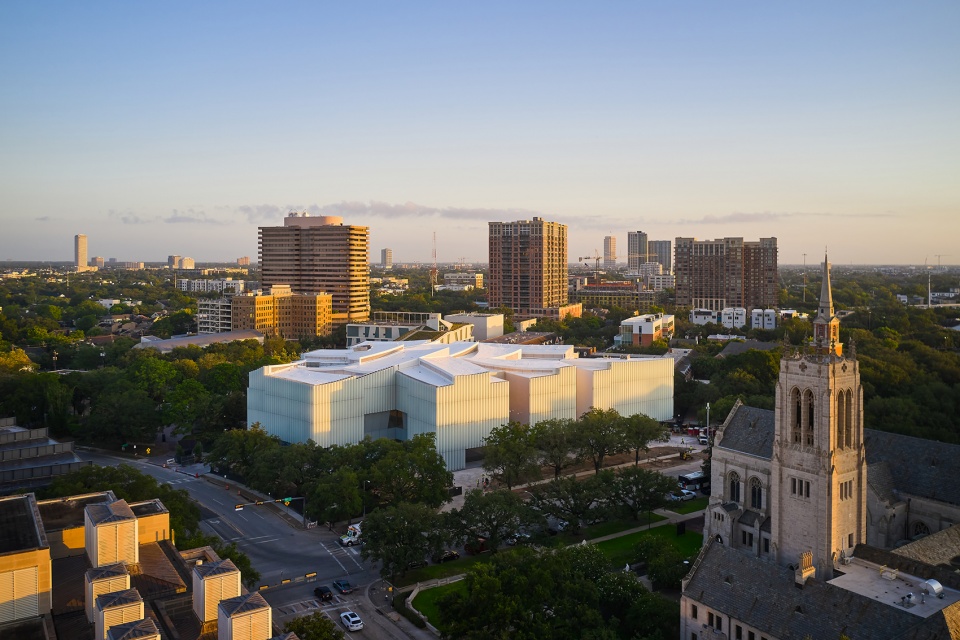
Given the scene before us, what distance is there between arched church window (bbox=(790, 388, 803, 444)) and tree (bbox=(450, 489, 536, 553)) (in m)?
19.6

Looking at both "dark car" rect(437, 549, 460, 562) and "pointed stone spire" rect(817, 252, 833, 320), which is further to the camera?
"dark car" rect(437, 549, 460, 562)

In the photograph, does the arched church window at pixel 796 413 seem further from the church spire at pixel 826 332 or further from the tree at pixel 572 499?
the tree at pixel 572 499

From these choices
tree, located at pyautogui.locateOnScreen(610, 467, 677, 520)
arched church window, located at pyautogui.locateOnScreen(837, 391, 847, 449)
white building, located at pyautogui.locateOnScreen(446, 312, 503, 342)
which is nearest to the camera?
arched church window, located at pyautogui.locateOnScreen(837, 391, 847, 449)

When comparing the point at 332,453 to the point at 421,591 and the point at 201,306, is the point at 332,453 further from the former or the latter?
the point at 201,306

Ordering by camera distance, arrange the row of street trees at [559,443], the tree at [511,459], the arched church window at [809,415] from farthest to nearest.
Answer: the row of street trees at [559,443] < the tree at [511,459] < the arched church window at [809,415]

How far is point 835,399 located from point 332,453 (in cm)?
4308

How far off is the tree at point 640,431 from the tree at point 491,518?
25.0 m

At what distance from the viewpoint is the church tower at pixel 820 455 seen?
45469 mm

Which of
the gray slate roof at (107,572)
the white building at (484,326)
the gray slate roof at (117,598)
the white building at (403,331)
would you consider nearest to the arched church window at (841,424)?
the gray slate roof at (117,598)

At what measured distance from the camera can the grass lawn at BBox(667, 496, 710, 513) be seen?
68688 mm

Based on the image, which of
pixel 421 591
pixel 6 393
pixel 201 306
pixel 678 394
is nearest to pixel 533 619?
pixel 421 591

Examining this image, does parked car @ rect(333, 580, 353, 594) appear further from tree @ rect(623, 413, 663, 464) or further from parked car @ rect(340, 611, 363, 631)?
tree @ rect(623, 413, 663, 464)

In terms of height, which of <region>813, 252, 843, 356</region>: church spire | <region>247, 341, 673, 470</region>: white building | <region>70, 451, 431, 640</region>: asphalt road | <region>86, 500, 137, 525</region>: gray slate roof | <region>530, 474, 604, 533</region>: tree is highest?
<region>813, 252, 843, 356</region>: church spire

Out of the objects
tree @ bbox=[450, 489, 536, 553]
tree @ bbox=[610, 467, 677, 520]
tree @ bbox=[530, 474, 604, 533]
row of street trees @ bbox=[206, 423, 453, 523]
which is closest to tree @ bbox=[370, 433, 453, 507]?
row of street trees @ bbox=[206, 423, 453, 523]
